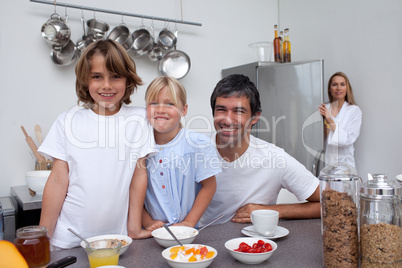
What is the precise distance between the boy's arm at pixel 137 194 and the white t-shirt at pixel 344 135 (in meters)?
2.21

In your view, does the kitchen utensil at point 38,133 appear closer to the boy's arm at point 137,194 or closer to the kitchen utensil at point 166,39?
the kitchen utensil at point 166,39

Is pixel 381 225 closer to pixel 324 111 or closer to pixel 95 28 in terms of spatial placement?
pixel 324 111

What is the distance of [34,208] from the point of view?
194 cm

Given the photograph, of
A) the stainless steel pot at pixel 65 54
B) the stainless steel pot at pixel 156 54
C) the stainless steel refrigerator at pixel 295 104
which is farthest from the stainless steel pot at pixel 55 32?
the stainless steel refrigerator at pixel 295 104

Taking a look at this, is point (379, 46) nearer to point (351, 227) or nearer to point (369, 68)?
point (369, 68)

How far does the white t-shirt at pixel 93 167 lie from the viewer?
1228 millimetres

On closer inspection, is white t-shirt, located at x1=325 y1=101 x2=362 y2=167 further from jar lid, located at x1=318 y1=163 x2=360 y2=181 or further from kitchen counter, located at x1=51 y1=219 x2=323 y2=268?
jar lid, located at x1=318 y1=163 x2=360 y2=181

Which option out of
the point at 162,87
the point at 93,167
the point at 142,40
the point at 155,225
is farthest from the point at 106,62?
the point at 142,40

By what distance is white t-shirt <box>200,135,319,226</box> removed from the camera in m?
1.50

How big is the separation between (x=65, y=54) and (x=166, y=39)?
837 millimetres

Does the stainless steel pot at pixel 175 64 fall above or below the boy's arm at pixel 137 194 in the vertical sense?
above

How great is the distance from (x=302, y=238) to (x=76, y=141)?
82 cm

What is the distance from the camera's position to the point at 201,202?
133cm

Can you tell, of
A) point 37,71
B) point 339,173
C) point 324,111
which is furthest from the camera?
point 324,111
